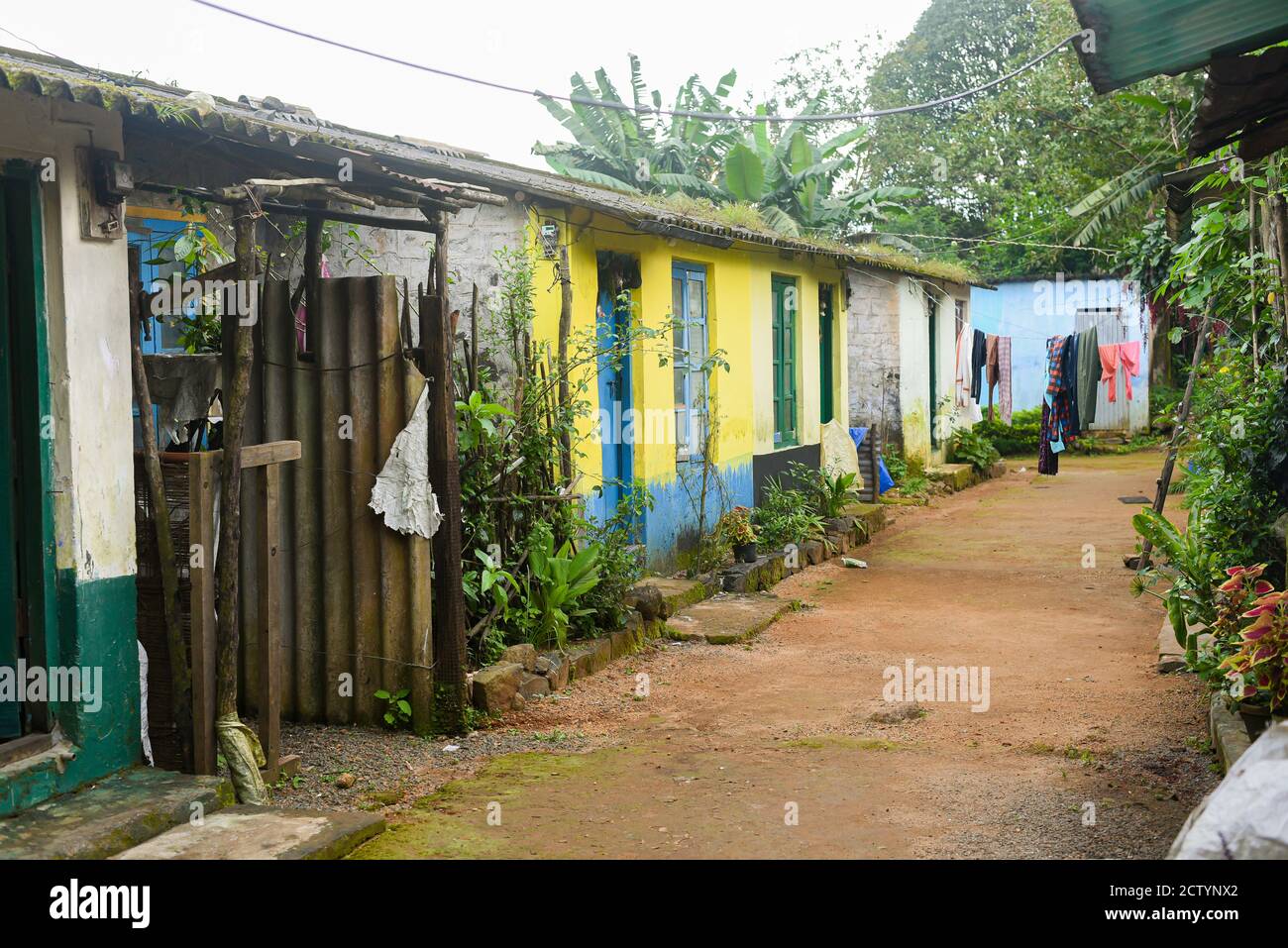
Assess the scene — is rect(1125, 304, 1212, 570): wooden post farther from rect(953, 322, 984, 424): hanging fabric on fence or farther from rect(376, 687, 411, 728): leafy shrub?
rect(953, 322, 984, 424): hanging fabric on fence

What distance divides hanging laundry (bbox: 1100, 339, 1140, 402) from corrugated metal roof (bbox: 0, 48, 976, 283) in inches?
337

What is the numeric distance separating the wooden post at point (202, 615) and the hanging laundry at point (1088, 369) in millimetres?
15512

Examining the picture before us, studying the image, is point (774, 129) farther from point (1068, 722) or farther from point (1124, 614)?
point (1068, 722)

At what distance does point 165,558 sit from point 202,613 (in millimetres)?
287

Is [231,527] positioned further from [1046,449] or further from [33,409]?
[1046,449]

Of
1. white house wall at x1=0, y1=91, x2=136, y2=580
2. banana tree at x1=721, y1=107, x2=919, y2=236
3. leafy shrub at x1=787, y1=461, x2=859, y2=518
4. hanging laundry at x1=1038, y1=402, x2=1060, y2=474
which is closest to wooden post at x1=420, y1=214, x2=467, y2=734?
white house wall at x1=0, y1=91, x2=136, y2=580

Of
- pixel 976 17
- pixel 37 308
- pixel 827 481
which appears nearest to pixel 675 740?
pixel 37 308

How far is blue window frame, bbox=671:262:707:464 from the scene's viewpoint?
1088cm

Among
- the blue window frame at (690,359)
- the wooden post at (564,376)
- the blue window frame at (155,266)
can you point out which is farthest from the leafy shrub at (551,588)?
the blue window frame at (690,359)

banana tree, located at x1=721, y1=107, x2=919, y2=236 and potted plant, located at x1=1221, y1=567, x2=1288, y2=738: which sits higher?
banana tree, located at x1=721, y1=107, x2=919, y2=236

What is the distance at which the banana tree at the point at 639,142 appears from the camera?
18766mm

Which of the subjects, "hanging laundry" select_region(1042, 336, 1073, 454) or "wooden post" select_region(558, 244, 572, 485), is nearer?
"wooden post" select_region(558, 244, 572, 485)

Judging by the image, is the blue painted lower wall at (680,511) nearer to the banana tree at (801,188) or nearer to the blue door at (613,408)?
the blue door at (613,408)

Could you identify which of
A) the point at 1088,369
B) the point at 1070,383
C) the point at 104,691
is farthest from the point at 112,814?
the point at 1088,369
